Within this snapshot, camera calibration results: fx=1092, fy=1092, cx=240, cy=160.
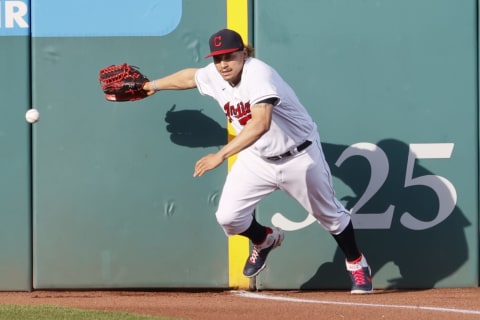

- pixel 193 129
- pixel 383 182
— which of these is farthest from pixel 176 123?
pixel 383 182

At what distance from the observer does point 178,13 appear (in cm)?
736

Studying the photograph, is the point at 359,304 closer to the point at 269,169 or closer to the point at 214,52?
the point at 269,169

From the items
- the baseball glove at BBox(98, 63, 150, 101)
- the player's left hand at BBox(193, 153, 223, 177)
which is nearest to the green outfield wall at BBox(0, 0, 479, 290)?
the baseball glove at BBox(98, 63, 150, 101)

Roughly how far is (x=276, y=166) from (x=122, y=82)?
113 cm

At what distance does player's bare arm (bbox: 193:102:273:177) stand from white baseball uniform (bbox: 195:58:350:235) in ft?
1.21

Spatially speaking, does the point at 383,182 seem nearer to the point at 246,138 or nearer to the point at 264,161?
the point at 264,161

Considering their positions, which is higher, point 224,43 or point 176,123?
point 224,43

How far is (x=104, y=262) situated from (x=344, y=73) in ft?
6.75

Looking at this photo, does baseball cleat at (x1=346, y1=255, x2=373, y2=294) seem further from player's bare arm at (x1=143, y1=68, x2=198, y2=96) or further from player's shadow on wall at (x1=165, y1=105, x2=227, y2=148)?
player's bare arm at (x1=143, y1=68, x2=198, y2=96)

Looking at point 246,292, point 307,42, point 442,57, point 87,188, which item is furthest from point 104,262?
point 442,57

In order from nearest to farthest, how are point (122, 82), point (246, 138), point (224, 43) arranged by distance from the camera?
1. point (246, 138)
2. point (224, 43)
3. point (122, 82)

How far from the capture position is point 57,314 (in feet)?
19.8

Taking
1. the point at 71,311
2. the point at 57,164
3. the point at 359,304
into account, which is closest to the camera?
the point at 71,311

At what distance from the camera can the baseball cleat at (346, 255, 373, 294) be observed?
23.3ft
